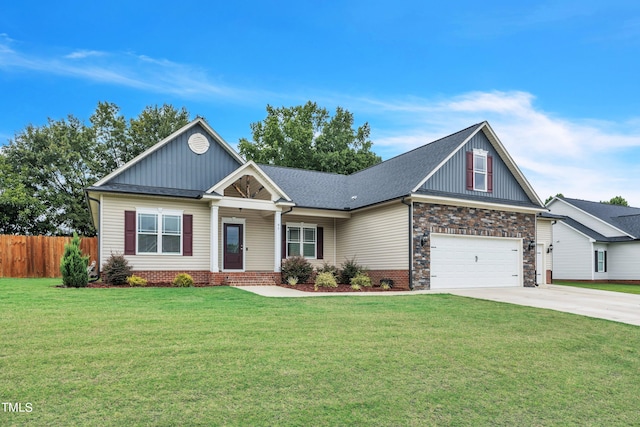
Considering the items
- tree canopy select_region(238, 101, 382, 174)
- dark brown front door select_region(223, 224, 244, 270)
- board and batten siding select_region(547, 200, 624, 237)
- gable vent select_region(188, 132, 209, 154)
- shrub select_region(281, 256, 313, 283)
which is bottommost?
shrub select_region(281, 256, 313, 283)

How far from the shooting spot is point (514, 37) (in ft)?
53.4

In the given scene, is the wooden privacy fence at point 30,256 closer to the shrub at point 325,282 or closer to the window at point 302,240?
the window at point 302,240

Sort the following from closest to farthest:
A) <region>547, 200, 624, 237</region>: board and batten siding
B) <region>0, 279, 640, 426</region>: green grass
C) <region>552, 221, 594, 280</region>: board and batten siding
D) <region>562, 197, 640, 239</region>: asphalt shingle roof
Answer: <region>0, 279, 640, 426</region>: green grass, <region>552, 221, 594, 280</region>: board and batten siding, <region>562, 197, 640, 239</region>: asphalt shingle roof, <region>547, 200, 624, 237</region>: board and batten siding

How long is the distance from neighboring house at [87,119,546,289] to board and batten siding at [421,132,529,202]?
0.15 feet

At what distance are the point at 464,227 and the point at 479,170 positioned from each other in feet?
8.49

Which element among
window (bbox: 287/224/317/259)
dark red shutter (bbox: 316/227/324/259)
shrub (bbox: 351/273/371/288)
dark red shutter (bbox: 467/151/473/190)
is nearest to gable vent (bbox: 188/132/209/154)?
window (bbox: 287/224/317/259)

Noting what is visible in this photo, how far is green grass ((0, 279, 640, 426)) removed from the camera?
14.1 feet

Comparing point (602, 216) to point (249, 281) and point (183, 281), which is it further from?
point (183, 281)

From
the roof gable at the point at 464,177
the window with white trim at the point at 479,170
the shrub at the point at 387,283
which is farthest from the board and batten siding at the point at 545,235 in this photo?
the shrub at the point at 387,283

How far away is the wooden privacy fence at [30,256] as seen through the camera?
65.0 feet

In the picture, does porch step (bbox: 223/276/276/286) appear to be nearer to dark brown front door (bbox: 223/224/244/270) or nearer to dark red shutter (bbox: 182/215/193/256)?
dark brown front door (bbox: 223/224/244/270)

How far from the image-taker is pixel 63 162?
105 ft

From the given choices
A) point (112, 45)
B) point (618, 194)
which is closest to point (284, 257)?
point (112, 45)

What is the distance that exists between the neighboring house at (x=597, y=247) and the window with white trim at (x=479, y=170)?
1251 centimetres
